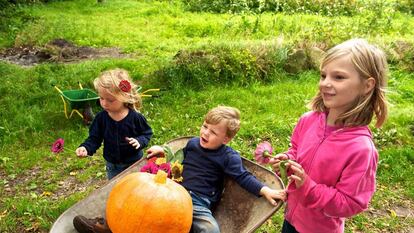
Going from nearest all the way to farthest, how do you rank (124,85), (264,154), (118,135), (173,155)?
(264,154)
(173,155)
(124,85)
(118,135)

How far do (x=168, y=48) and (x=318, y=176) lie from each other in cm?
776

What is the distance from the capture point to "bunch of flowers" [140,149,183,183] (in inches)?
124

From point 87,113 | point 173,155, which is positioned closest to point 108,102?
point 173,155

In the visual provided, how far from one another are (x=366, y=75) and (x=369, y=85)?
6cm

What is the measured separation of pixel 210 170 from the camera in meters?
3.28

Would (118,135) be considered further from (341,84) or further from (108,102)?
(341,84)

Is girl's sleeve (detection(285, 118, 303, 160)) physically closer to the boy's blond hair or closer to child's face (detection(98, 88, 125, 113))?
the boy's blond hair

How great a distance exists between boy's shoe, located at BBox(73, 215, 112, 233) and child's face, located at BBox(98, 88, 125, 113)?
1.09 metres

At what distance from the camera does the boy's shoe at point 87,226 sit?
2.71 metres

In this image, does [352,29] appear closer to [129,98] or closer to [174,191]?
[129,98]

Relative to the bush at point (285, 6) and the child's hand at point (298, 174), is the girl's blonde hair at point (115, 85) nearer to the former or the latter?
the child's hand at point (298, 174)

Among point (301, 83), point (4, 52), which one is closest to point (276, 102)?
point (301, 83)

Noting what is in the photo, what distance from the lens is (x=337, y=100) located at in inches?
89.7

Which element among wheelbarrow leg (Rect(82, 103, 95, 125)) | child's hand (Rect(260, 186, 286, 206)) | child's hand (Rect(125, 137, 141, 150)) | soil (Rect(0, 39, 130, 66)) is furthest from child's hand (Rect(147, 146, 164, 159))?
soil (Rect(0, 39, 130, 66))
